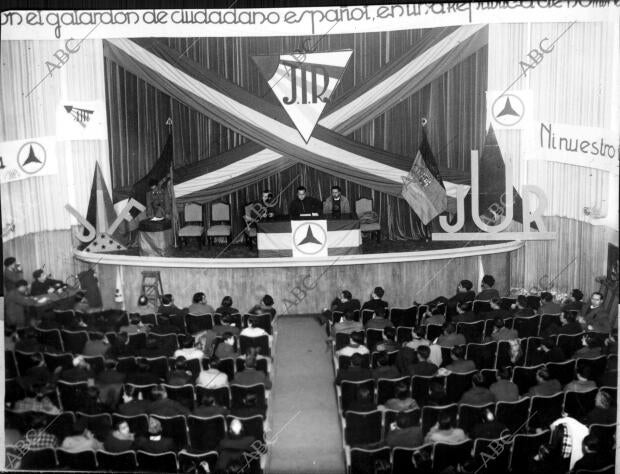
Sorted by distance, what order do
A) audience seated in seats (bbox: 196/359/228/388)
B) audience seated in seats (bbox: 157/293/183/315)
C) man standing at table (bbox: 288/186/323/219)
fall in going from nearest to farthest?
audience seated in seats (bbox: 196/359/228/388), audience seated in seats (bbox: 157/293/183/315), man standing at table (bbox: 288/186/323/219)

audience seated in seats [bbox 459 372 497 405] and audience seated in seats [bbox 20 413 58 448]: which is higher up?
Result: audience seated in seats [bbox 459 372 497 405]

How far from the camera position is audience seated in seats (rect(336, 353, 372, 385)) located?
8195mm

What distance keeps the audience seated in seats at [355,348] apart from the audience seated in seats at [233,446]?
4.38ft

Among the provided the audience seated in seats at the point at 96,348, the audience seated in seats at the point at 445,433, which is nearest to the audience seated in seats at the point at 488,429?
the audience seated in seats at the point at 445,433

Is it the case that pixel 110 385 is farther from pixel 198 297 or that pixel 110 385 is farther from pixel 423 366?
pixel 423 366

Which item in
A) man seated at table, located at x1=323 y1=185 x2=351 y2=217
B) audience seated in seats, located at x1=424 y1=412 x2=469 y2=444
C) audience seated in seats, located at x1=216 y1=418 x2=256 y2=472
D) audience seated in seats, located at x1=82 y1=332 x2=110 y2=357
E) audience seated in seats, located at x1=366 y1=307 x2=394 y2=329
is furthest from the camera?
man seated at table, located at x1=323 y1=185 x2=351 y2=217

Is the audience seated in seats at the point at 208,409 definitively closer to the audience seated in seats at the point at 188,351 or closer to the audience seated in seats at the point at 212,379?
the audience seated in seats at the point at 212,379

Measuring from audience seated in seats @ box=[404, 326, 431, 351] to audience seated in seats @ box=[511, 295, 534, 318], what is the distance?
42.8 inches

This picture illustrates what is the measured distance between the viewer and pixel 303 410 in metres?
8.66

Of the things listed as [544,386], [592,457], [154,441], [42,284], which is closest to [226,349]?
[154,441]

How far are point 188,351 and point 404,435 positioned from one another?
7.68ft

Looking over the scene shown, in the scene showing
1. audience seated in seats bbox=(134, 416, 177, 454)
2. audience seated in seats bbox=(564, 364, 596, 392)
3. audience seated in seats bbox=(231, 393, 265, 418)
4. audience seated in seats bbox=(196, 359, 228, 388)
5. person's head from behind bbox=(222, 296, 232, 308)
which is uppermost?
person's head from behind bbox=(222, 296, 232, 308)

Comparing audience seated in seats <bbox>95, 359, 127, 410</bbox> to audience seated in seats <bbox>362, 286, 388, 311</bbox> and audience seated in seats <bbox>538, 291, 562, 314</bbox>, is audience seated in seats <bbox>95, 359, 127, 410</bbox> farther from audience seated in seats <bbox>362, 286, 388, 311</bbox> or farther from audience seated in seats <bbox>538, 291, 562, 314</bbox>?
audience seated in seats <bbox>538, 291, 562, 314</bbox>

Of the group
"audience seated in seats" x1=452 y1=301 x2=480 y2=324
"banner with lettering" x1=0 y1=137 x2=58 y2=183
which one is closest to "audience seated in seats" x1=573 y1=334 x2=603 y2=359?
"audience seated in seats" x1=452 y1=301 x2=480 y2=324
